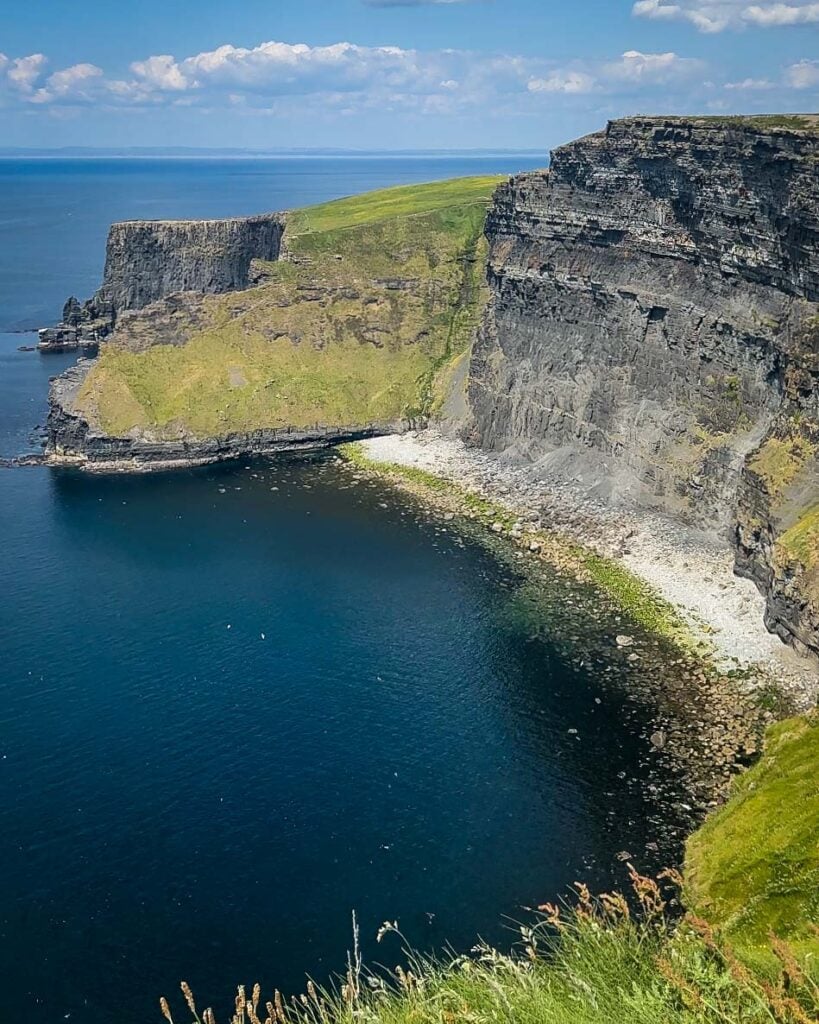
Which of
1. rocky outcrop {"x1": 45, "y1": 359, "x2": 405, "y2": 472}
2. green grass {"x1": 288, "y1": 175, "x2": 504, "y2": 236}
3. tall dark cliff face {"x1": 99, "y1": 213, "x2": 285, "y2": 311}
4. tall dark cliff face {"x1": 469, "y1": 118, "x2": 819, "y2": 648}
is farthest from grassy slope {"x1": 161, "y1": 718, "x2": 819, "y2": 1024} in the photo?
tall dark cliff face {"x1": 99, "y1": 213, "x2": 285, "y2": 311}

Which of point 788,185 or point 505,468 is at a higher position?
point 788,185

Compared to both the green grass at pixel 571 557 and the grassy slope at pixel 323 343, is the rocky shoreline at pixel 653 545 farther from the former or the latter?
the grassy slope at pixel 323 343

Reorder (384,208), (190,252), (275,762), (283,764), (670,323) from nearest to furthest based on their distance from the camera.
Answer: (283,764) → (275,762) → (670,323) → (190,252) → (384,208)

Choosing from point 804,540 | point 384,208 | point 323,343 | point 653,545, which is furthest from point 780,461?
point 384,208

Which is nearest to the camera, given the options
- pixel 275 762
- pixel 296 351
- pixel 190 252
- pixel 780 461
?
pixel 275 762

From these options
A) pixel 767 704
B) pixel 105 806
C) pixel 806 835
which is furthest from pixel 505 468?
pixel 806 835

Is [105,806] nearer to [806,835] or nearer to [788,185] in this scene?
[806,835]

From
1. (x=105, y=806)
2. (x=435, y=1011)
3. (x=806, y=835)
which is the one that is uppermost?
(x=435, y=1011)

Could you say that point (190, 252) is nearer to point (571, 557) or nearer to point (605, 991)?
point (571, 557)
